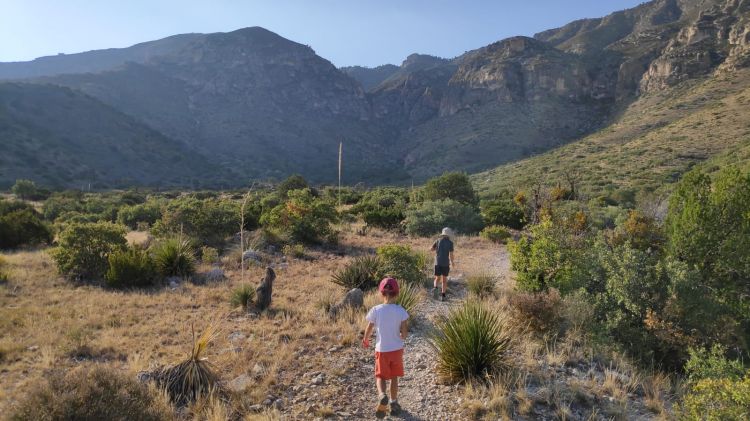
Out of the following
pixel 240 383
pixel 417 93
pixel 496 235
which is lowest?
pixel 496 235

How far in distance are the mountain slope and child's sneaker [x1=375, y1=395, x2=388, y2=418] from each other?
2546 inches

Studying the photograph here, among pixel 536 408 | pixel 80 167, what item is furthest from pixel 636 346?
pixel 80 167

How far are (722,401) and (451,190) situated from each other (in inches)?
868

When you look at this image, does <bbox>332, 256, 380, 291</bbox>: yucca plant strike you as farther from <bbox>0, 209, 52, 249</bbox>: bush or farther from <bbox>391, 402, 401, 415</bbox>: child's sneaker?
<bbox>0, 209, 52, 249</bbox>: bush

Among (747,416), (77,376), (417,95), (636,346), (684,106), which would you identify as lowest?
(636,346)

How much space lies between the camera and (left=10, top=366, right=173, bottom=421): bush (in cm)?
357

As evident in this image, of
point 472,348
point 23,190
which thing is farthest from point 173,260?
point 23,190

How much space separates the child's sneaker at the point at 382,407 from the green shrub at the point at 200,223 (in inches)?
472

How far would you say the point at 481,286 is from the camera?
31.2ft

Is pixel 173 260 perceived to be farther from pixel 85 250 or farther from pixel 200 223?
pixel 200 223

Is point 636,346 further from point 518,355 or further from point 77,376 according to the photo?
point 77,376

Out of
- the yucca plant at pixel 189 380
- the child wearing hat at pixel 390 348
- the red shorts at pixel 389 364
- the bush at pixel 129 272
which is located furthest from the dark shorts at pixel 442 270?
the bush at pixel 129 272

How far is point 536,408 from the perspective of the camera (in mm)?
4934

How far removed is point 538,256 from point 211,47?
170 m
